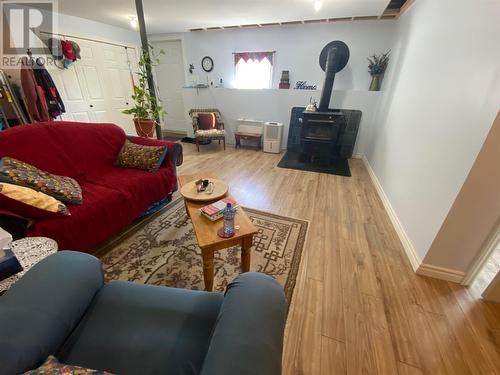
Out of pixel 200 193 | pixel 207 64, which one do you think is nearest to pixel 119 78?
pixel 207 64

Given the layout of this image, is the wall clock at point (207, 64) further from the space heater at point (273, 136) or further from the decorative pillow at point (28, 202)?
the decorative pillow at point (28, 202)

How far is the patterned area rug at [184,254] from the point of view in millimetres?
1494

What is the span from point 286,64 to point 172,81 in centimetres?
282

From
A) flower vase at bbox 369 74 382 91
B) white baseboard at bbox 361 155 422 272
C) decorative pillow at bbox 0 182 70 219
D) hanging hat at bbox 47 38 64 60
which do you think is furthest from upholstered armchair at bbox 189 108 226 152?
decorative pillow at bbox 0 182 70 219

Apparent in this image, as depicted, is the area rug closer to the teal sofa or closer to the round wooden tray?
the round wooden tray

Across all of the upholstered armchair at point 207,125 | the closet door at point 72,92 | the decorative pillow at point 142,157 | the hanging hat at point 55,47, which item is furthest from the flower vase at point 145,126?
the hanging hat at point 55,47

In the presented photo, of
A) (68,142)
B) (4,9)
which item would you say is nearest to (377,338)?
(68,142)

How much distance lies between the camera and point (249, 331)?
64 centimetres

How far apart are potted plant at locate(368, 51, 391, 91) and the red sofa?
11.2 ft

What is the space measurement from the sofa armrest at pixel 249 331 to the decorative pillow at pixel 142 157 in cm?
166

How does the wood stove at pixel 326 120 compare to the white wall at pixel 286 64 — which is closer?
the wood stove at pixel 326 120

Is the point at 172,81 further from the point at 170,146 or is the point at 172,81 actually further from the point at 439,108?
the point at 439,108

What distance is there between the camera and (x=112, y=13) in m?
3.43

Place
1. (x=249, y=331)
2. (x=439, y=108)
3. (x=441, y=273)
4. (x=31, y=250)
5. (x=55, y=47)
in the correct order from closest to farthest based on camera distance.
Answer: (x=249, y=331) → (x=31, y=250) → (x=441, y=273) → (x=439, y=108) → (x=55, y=47)
